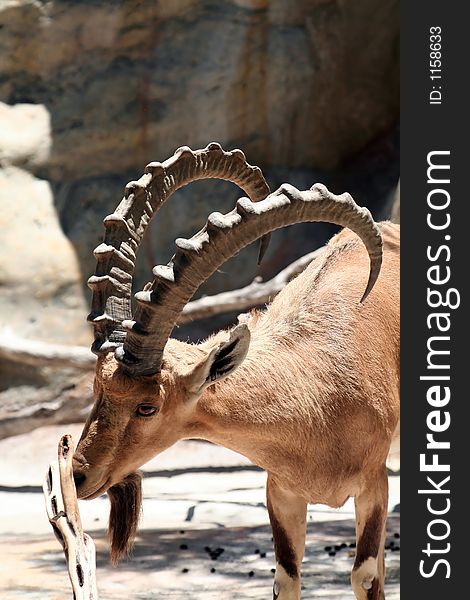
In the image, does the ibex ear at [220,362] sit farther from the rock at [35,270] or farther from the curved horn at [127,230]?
the rock at [35,270]

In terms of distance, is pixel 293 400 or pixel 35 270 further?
pixel 35 270

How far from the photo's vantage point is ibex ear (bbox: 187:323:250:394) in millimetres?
5027

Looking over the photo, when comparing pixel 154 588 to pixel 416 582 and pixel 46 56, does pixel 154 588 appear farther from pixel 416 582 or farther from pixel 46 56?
pixel 46 56

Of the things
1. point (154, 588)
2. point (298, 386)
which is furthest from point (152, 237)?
point (298, 386)

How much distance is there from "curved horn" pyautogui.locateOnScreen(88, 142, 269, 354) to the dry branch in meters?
4.46

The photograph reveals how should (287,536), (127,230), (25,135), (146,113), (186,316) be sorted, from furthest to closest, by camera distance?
1. (146,113)
2. (25,135)
3. (186,316)
4. (287,536)
5. (127,230)

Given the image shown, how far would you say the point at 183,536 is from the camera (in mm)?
8266

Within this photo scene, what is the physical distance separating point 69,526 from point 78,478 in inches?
28.1

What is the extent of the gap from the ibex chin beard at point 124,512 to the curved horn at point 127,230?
0.69m

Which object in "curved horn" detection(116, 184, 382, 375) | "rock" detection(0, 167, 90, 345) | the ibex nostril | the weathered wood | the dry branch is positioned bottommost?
the weathered wood

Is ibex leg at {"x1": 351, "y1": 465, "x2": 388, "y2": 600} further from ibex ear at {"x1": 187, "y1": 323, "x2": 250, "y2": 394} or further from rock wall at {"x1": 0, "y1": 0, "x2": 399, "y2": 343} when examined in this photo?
rock wall at {"x1": 0, "y1": 0, "x2": 399, "y2": 343}

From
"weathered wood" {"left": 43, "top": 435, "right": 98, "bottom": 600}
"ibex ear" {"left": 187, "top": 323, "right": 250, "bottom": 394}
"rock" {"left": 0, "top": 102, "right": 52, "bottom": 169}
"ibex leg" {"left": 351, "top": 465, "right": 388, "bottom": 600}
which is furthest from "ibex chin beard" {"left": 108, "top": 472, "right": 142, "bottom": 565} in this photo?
"rock" {"left": 0, "top": 102, "right": 52, "bottom": 169}

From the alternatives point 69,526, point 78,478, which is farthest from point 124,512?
point 69,526

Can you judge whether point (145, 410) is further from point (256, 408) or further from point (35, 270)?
point (35, 270)
